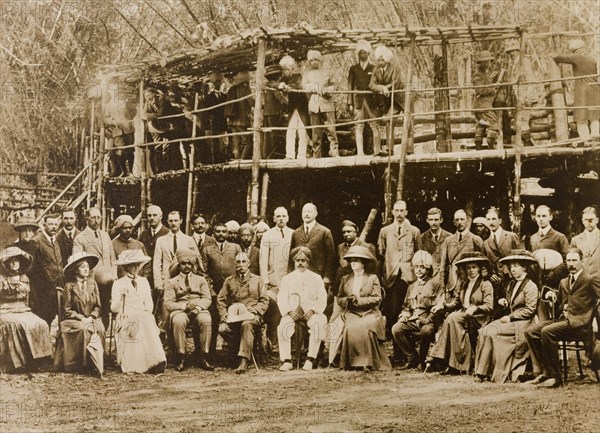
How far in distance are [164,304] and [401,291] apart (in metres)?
2.04

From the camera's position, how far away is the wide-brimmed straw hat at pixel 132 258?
623 cm

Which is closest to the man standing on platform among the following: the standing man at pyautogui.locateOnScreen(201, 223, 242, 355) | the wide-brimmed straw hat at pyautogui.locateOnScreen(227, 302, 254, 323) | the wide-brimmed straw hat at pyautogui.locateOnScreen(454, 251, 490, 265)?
the wide-brimmed straw hat at pyautogui.locateOnScreen(454, 251, 490, 265)

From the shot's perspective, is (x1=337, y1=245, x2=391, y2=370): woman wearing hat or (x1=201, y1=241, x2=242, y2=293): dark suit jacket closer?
(x1=337, y1=245, x2=391, y2=370): woman wearing hat

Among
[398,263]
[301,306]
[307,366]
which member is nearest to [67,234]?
[301,306]

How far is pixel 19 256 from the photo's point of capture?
5875 millimetres

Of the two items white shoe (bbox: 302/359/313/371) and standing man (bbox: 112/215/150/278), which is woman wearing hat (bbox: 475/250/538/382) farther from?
standing man (bbox: 112/215/150/278)

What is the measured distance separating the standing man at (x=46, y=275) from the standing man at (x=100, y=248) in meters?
0.20

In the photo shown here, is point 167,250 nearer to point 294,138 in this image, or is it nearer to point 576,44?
point 294,138

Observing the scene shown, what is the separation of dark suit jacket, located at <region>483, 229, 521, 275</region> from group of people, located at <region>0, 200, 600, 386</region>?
0.01 metres

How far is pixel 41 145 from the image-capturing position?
649cm

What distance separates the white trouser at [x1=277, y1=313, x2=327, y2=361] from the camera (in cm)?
604

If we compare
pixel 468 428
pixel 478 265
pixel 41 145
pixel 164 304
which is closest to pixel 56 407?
pixel 164 304

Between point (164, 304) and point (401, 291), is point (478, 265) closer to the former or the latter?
point (401, 291)

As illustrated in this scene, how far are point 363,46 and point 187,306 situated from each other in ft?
10.4
